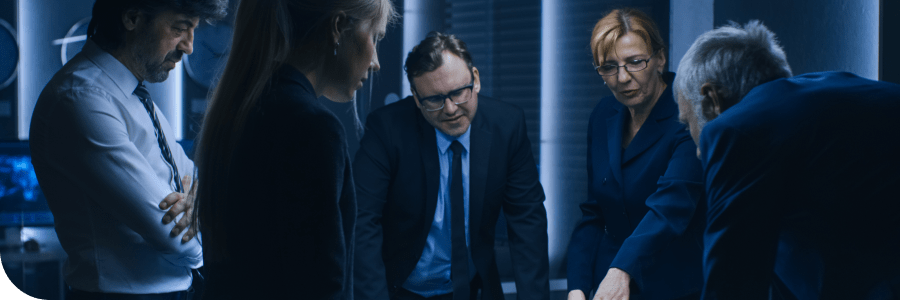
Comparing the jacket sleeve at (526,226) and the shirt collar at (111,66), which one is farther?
the jacket sleeve at (526,226)

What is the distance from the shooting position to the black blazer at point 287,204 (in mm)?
905

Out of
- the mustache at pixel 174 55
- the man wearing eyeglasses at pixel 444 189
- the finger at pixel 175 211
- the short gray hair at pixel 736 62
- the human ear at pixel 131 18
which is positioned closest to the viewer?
the short gray hair at pixel 736 62

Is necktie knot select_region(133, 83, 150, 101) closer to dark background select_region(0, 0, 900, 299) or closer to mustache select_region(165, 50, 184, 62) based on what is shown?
mustache select_region(165, 50, 184, 62)

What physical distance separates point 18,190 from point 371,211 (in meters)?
1.68

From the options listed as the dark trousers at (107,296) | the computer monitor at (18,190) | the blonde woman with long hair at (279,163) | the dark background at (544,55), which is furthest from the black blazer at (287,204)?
the computer monitor at (18,190)

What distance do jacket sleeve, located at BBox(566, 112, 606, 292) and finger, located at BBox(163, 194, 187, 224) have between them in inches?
52.1

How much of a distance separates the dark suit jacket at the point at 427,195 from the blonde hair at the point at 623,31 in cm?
41

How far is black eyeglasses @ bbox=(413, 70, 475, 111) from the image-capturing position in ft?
6.85

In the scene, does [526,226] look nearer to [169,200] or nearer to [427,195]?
[427,195]

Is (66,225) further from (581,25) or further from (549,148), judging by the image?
(581,25)

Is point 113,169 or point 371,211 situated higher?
point 113,169

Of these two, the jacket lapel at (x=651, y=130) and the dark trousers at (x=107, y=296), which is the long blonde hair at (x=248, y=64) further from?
the jacket lapel at (x=651, y=130)

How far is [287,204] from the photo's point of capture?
35.7 inches

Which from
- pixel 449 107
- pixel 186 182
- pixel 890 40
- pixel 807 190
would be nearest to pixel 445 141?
pixel 449 107
